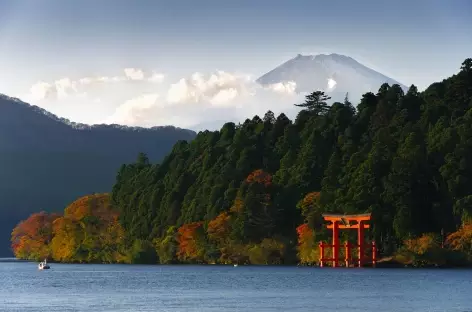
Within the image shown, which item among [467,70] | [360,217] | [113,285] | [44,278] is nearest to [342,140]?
[467,70]

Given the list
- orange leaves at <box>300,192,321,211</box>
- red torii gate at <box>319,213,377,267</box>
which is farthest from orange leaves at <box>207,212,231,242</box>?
red torii gate at <box>319,213,377,267</box>

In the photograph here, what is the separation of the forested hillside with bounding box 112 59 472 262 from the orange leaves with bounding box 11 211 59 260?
1235 cm

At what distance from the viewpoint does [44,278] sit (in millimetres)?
118375

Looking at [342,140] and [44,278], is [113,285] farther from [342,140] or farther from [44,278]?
[342,140]

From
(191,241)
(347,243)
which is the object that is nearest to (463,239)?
(347,243)

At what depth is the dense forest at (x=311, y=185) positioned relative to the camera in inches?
4904

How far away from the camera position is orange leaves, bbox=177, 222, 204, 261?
14775 centimetres

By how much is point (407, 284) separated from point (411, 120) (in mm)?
61653

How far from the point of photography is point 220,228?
5635 inches

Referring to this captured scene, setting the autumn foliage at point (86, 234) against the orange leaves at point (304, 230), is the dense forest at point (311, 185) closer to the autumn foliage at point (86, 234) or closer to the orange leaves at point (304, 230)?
the orange leaves at point (304, 230)

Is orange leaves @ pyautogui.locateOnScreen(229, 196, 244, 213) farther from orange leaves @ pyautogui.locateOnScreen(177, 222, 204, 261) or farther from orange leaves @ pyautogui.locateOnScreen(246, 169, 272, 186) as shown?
orange leaves @ pyautogui.locateOnScreen(177, 222, 204, 261)

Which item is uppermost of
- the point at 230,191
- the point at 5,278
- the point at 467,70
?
the point at 467,70

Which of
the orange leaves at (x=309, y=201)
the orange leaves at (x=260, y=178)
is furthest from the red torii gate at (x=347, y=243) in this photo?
the orange leaves at (x=260, y=178)

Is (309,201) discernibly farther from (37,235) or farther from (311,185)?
(37,235)
